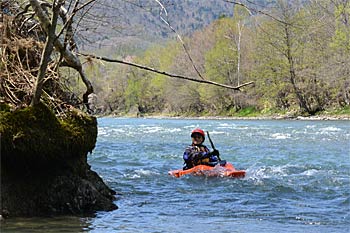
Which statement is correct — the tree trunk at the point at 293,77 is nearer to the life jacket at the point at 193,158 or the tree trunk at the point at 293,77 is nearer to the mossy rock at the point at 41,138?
the life jacket at the point at 193,158

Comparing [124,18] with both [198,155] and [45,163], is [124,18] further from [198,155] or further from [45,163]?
[198,155]

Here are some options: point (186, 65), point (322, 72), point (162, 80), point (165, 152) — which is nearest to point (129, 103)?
point (162, 80)

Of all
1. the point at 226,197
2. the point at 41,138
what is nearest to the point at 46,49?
the point at 41,138

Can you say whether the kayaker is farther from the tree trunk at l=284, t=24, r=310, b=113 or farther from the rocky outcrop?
the tree trunk at l=284, t=24, r=310, b=113

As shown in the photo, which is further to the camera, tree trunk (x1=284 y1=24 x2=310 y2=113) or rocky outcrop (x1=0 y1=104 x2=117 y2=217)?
tree trunk (x1=284 y1=24 x2=310 y2=113)

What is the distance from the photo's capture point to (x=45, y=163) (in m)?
5.83

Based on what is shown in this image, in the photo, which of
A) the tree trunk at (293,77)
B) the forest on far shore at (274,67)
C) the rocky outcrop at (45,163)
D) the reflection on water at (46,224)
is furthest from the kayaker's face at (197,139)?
the tree trunk at (293,77)

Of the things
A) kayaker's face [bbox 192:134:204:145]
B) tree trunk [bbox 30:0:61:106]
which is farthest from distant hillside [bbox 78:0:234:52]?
kayaker's face [bbox 192:134:204:145]

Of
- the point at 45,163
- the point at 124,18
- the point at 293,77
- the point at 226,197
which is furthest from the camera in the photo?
the point at 293,77

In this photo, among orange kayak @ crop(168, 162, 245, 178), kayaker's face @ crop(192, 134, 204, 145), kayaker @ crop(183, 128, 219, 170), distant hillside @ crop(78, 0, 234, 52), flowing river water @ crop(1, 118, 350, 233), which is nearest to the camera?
distant hillside @ crop(78, 0, 234, 52)

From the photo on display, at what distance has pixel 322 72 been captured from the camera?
44.0m

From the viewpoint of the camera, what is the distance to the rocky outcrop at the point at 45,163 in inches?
214

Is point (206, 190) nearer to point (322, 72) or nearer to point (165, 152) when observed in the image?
point (165, 152)

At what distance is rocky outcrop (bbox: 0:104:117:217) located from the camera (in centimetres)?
544
